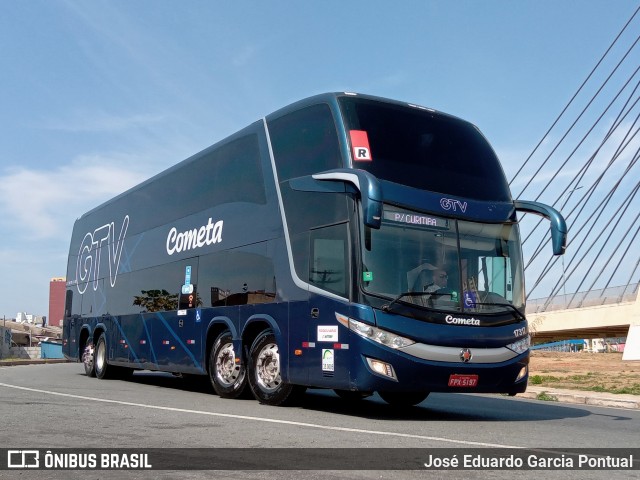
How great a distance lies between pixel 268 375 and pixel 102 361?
29.0ft

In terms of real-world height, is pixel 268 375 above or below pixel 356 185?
below

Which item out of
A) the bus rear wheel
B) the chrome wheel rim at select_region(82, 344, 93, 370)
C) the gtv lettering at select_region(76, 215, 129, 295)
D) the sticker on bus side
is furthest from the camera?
the chrome wheel rim at select_region(82, 344, 93, 370)

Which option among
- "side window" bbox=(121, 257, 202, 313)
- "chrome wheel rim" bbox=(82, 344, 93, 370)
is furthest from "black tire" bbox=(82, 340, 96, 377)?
"side window" bbox=(121, 257, 202, 313)

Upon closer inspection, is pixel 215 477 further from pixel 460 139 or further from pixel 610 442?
pixel 460 139

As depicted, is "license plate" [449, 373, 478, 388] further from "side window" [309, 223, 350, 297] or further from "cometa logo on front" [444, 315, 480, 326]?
"side window" [309, 223, 350, 297]

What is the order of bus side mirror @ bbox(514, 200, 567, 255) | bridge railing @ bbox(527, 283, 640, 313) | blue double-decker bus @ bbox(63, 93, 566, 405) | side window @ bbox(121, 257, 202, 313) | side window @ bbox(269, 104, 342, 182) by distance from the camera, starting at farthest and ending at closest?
1. bridge railing @ bbox(527, 283, 640, 313)
2. side window @ bbox(121, 257, 202, 313)
3. bus side mirror @ bbox(514, 200, 567, 255)
4. side window @ bbox(269, 104, 342, 182)
5. blue double-decker bus @ bbox(63, 93, 566, 405)

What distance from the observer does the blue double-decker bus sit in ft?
33.3

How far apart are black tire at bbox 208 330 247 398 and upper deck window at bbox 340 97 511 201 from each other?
14.0ft

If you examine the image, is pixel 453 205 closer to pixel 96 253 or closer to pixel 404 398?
pixel 404 398

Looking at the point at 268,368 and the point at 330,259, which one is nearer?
the point at 330,259

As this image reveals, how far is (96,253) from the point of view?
68.3 ft

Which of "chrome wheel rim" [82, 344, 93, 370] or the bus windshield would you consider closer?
the bus windshield

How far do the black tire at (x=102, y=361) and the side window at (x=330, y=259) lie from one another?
1000cm

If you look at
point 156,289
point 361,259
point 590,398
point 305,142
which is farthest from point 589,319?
point 361,259
